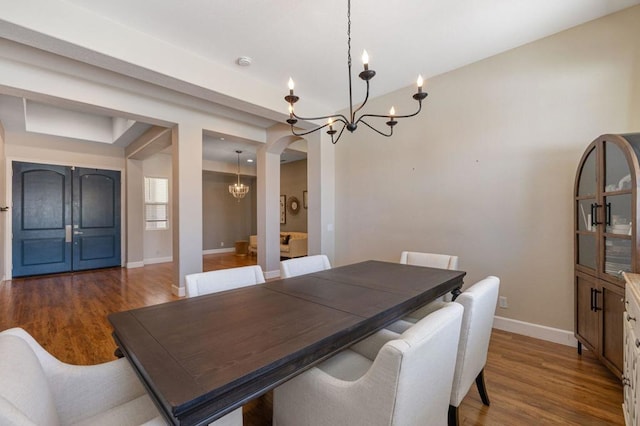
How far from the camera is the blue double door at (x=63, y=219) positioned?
544cm

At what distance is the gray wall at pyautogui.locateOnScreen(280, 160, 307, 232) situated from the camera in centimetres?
848

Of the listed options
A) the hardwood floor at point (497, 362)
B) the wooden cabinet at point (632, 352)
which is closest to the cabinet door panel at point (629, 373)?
the wooden cabinet at point (632, 352)

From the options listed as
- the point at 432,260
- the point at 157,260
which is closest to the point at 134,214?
the point at 157,260

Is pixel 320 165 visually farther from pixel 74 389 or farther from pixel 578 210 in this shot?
pixel 74 389

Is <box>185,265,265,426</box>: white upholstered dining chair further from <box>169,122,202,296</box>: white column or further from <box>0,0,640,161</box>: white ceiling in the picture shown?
<box>169,122,202,296</box>: white column

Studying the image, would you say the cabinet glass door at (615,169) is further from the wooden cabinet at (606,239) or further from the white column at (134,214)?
the white column at (134,214)

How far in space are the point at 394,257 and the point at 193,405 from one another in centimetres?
333

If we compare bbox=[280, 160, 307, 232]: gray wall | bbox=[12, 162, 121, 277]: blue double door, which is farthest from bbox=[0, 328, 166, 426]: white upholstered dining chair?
bbox=[280, 160, 307, 232]: gray wall

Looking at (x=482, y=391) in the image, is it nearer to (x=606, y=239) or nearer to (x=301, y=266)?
(x=606, y=239)

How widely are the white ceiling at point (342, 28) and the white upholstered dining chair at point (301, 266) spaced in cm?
206

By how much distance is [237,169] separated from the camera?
339 inches

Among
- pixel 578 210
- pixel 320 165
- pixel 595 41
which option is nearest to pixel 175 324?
pixel 578 210

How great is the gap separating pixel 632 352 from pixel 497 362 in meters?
1.11

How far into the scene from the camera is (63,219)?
5.87m
